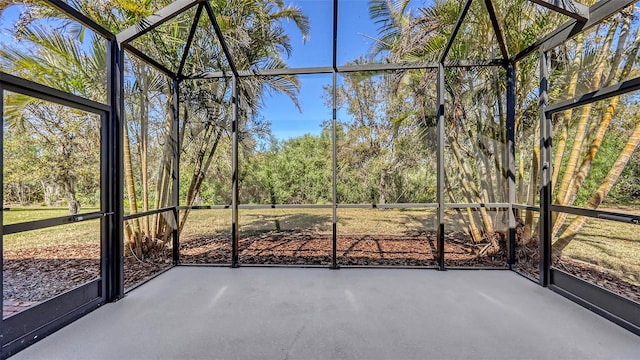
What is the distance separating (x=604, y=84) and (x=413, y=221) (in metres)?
3.20

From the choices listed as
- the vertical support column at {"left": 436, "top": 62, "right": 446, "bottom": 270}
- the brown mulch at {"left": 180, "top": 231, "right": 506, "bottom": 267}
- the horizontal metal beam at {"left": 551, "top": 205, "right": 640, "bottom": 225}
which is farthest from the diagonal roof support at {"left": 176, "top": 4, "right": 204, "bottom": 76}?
the horizontal metal beam at {"left": 551, "top": 205, "right": 640, "bottom": 225}

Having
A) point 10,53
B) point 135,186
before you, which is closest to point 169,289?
point 135,186

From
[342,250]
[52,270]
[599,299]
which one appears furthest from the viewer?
[342,250]

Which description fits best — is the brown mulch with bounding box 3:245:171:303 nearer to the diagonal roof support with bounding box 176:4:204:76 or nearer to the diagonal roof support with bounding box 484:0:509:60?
the diagonal roof support with bounding box 176:4:204:76

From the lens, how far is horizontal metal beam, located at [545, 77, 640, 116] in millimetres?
2320

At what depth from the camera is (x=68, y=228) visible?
3141 millimetres

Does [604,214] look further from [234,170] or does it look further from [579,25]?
[234,170]

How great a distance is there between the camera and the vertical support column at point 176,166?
4121mm

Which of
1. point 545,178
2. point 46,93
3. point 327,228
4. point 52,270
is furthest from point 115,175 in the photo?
point 545,178

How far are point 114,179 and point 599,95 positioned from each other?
505 centimetres

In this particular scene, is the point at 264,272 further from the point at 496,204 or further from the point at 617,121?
the point at 617,121

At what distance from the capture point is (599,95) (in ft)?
8.59

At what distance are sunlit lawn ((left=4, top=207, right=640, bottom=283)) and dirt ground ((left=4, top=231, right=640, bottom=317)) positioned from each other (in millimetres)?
124

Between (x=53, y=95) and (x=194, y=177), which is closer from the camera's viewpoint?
(x=53, y=95)
